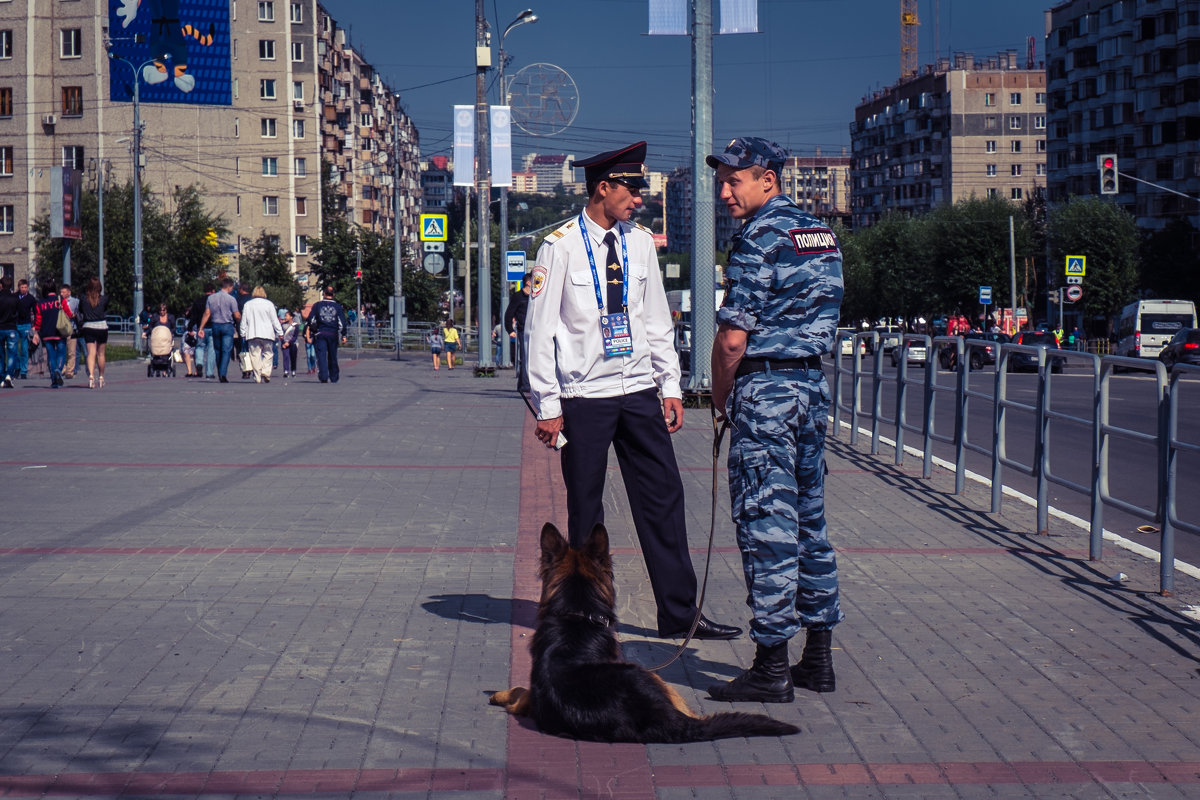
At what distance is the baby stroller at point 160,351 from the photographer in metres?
27.8

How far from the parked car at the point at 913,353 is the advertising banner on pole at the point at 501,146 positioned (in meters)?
19.1

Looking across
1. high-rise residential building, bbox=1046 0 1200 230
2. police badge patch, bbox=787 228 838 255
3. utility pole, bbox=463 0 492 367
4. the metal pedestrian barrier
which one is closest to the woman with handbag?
utility pole, bbox=463 0 492 367

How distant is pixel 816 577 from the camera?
197 inches

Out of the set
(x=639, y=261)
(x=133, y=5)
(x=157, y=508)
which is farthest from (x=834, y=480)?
(x=133, y=5)

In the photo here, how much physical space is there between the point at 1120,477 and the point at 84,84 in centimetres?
7674

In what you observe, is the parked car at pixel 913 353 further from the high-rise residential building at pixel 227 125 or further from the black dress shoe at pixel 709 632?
the high-rise residential building at pixel 227 125

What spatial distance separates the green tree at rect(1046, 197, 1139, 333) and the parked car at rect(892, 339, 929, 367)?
71.4 metres

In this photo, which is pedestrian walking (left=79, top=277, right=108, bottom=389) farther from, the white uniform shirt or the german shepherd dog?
the german shepherd dog

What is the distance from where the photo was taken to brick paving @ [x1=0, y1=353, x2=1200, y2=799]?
4129 mm

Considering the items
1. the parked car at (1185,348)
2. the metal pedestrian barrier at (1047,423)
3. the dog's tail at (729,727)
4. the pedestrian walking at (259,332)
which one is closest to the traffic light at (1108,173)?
the parked car at (1185,348)

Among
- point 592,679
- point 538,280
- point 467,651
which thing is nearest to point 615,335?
point 538,280

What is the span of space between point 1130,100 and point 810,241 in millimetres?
107516

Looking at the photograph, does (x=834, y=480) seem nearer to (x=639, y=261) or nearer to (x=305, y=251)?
(x=639, y=261)

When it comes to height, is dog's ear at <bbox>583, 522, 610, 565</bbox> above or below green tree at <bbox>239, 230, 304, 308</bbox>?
below
